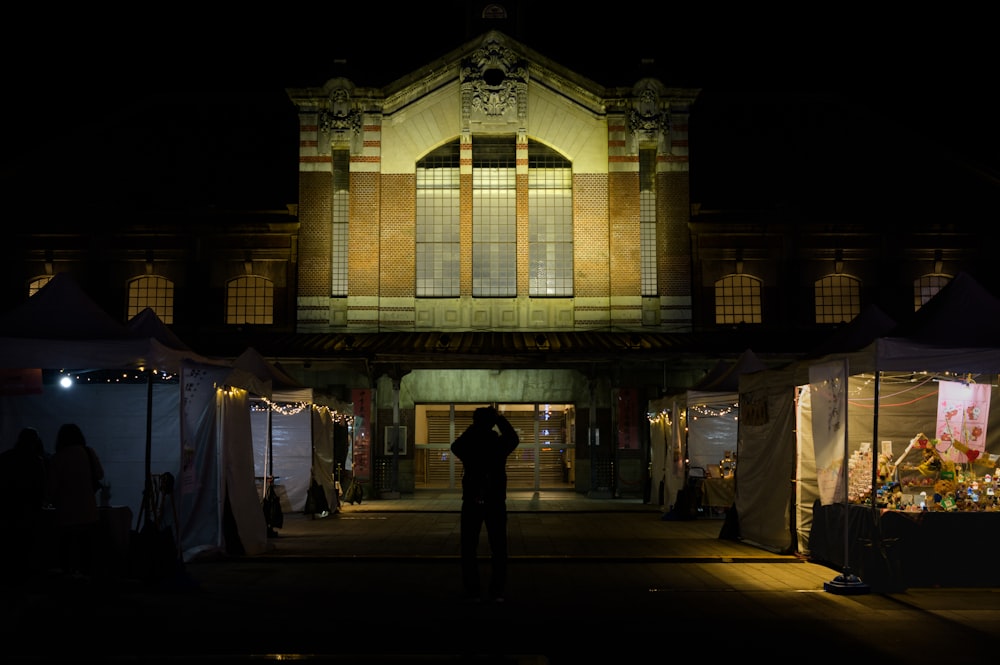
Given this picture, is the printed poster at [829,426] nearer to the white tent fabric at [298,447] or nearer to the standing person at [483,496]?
the standing person at [483,496]

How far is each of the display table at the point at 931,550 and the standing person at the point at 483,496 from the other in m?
4.15

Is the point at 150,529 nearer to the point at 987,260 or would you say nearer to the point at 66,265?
the point at 66,265

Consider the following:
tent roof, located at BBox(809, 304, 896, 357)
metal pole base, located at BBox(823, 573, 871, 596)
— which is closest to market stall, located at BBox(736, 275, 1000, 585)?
metal pole base, located at BBox(823, 573, 871, 596)

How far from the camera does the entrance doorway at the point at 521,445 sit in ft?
95.1

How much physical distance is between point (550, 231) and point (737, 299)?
5.96 meters

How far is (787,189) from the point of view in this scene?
31547 mm

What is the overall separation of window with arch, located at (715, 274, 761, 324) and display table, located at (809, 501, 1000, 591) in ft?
60.0

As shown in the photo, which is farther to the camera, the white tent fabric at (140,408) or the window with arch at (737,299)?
the window with arch at (737,299)

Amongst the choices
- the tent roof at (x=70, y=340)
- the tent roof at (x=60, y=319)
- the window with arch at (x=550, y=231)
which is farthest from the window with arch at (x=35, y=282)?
the tent roof at (x=60, y=319)

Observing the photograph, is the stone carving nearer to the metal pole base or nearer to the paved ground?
the paved ground

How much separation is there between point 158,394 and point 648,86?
62.3ft

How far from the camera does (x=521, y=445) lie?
2922cm

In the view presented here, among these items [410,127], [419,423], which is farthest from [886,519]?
[410,127]

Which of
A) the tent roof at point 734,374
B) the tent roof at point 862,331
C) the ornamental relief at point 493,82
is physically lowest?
the tent roof at point 734,374
